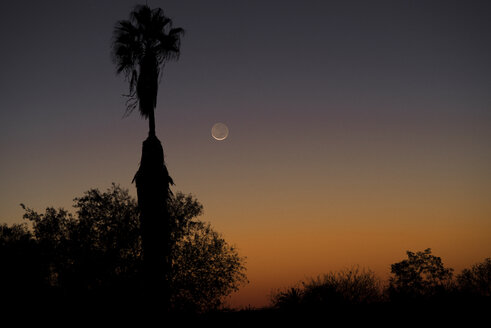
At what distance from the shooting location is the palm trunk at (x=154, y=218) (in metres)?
18.5

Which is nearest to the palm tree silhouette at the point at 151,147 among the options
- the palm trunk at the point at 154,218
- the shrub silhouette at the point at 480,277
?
the palm trunk at the point at 154,218

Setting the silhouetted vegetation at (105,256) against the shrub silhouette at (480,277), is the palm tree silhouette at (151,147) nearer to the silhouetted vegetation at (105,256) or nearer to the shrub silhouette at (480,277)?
the silhouetted vegetation at (105,256)

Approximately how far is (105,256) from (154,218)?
10360 mm

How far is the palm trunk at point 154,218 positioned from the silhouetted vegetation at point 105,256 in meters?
5.63

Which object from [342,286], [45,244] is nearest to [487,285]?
[342,286]

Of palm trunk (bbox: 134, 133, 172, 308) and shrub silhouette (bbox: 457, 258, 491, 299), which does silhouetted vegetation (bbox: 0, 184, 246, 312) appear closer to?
palm trunk (bbox: 134, 133, 172, 308)

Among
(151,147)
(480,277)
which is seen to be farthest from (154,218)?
(480,277)

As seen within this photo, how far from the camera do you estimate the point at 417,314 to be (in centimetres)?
1667

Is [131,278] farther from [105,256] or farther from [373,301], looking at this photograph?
[373,301]

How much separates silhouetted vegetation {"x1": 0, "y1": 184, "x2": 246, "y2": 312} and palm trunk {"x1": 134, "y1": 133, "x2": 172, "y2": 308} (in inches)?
222

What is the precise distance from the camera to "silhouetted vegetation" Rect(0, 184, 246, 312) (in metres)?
24.8

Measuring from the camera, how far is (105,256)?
27.9m

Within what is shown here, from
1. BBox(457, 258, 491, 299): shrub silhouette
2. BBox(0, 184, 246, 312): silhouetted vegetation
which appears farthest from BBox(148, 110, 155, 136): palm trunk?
BBox(457, 258, 491, 299): shrub silhouette

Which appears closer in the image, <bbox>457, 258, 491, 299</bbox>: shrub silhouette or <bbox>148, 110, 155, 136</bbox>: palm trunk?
<bbox>148, 110, 155, 136</bbox>: palm trunk
